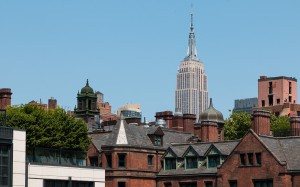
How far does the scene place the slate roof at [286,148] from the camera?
299 feet

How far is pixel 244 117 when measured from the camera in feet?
496

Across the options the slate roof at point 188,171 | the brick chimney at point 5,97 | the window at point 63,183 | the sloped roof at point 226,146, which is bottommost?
the window at point 63,183

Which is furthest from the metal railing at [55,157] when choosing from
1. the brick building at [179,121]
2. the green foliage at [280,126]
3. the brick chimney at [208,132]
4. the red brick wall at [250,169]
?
the green foliage at [280,126]

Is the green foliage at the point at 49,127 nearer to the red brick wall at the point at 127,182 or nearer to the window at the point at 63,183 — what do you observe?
the red brick wall at the point at 127,182

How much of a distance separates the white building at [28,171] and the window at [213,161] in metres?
13.3

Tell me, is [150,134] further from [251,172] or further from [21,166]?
[21,166]

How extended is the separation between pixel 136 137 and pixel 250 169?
52.0 feet

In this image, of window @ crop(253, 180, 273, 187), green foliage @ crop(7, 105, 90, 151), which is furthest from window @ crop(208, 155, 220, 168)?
green foliage @ crop(7, 105, 90, 151)

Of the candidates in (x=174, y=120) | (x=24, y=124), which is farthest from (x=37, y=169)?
(x=174, y=120)

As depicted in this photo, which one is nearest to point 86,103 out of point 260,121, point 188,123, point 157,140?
point 188,123

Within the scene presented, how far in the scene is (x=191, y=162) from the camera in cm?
10038

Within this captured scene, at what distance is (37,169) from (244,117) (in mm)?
73537

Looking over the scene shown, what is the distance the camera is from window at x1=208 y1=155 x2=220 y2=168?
97.8 meters

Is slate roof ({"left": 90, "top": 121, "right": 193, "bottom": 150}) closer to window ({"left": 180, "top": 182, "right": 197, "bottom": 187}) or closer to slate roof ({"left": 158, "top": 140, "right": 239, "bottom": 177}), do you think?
slate roof ({"left": 158, "top": 140, "right": 239, "bottom": 177})
